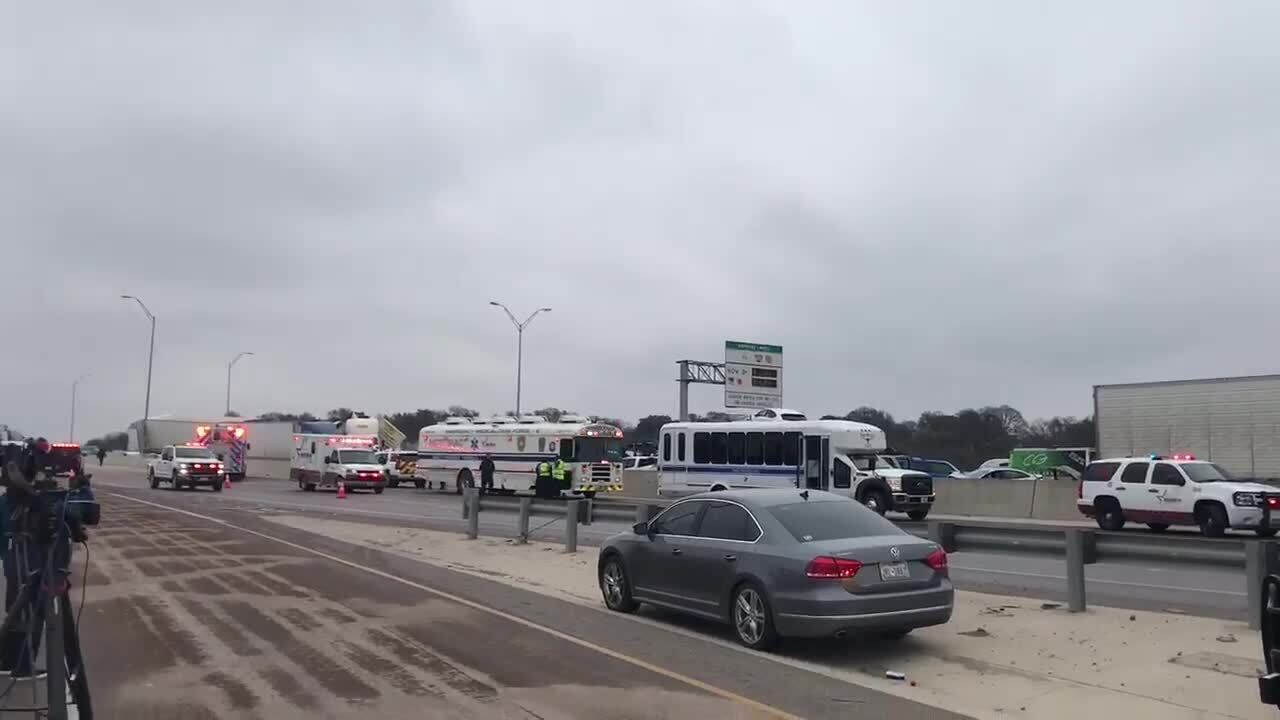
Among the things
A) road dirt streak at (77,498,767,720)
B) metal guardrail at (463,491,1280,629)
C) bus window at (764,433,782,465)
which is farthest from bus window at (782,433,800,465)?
road dirt streak at (77,498,767,720)

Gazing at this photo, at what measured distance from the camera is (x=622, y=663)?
9.01 metres

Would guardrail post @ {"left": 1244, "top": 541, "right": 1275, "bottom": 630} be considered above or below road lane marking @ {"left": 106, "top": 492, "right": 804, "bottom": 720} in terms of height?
above

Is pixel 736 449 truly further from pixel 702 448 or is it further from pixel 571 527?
pixel 571 527

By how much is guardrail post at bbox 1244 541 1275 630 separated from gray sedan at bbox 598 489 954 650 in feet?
8.99

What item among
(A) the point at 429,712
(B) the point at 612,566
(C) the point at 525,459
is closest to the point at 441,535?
(B) the point at 612,566

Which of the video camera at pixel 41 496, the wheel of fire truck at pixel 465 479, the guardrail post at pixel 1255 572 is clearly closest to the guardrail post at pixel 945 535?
the guardrail post at pixel 1255 572

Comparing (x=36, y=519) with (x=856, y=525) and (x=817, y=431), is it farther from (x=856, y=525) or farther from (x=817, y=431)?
(x=817, y=431)

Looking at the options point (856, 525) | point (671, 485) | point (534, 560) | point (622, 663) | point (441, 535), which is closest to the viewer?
point (622, 663)

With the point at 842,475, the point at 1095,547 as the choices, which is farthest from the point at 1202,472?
the point at 1095,547

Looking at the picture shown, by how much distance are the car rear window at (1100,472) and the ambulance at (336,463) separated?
29.4 m

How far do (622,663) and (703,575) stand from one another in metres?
1.60

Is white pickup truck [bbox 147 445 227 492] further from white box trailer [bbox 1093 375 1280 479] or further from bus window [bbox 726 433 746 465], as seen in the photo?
white box trailer [bbox 1093 375 1280 479]

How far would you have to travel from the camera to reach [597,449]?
126ft

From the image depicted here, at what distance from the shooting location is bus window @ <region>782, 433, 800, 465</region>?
27844 mm
